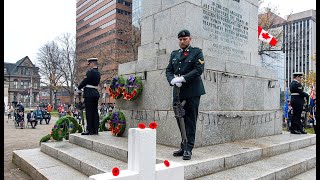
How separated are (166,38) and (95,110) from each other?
275 centimetres

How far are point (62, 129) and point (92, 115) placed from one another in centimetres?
92

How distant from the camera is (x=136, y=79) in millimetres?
6449

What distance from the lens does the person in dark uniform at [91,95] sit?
718 centimetres

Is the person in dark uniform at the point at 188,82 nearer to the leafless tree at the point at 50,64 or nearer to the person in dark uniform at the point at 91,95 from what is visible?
the person in dark uniform at the point at 91,95

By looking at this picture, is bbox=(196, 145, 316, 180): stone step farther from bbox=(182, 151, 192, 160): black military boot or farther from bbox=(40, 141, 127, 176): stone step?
bbox=(40, 141, 127, 176): stone step

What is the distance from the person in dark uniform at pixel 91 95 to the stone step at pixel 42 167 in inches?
53.1

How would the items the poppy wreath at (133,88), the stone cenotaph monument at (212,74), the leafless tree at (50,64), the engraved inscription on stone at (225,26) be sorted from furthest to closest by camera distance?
1. the leafless tree at (50,64)
2. the engraved inscription on stone at (225,26)
3. the poppy wreath at (133,88)
4. the stone cenotaph monument at (212,74)

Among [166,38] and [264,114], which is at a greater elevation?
[166,38]

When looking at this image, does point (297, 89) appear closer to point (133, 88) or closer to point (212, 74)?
point (212, 74)

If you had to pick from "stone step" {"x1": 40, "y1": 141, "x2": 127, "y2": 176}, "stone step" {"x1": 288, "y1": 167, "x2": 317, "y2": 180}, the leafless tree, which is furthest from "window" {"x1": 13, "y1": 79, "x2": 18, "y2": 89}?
"stone step" {"x1": 288, "y1": 167, "x2": 317, "y2": 180}

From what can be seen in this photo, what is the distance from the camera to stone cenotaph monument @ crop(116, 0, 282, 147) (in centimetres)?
586

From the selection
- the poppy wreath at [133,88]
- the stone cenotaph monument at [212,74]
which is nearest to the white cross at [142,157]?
the stone cenotaph monument at [212,74]
